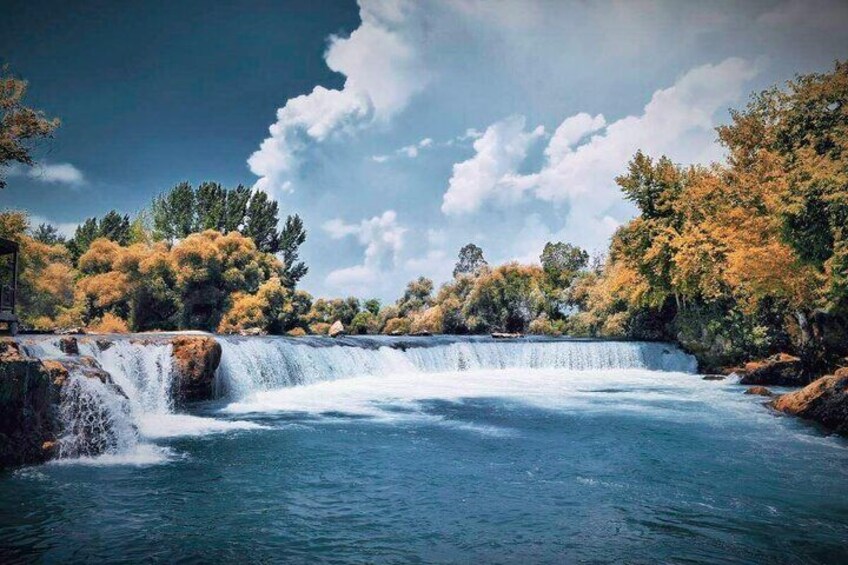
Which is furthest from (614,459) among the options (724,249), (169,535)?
(724,249)

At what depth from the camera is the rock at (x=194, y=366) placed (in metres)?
14.9

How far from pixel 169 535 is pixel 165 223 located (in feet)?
197

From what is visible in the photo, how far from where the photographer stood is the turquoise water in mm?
5754

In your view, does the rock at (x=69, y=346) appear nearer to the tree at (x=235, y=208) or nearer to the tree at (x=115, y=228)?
the tree at (x=235, y=208)

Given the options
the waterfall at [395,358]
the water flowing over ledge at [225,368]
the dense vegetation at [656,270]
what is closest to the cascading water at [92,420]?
the water flowing over ledge at [225,368]

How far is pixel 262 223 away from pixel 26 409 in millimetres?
51622

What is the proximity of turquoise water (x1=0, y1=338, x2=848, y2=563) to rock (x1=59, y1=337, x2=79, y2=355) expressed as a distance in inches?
145

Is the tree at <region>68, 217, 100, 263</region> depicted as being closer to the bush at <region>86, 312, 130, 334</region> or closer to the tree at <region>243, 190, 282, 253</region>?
the tree at <region>243, 190, 282, 253</region>

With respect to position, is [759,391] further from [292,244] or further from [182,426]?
[292,244]

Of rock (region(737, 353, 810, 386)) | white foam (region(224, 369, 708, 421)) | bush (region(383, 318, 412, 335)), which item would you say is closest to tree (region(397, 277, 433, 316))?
bush (region(383, 318, 412, 335))

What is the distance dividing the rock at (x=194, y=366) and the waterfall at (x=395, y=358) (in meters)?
1.10

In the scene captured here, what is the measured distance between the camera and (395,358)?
2539 centimetres

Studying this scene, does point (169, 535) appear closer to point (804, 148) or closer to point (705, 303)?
point (804, 148)

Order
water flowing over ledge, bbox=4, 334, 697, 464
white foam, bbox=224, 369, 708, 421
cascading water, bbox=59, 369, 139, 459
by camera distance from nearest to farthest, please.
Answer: cascading water, bbox=59, 369, 139, 459, water flowing over ledge, bbox=4, 334, 697, 464, white foam, bbox=224, 369, 708, 421
